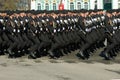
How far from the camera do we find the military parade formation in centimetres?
1444

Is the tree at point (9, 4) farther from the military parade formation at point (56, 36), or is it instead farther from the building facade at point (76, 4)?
the military parade formation at point (56, 36)

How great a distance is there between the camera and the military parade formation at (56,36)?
1444 cm

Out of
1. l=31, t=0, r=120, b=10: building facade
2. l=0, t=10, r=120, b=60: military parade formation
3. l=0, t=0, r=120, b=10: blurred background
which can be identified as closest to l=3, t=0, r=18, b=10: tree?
l=0, t=0, r=120, b=10: blurred background

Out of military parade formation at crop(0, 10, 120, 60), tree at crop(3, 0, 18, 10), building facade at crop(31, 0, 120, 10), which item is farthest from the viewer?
building facade at crop(31, 0, 120, 10)

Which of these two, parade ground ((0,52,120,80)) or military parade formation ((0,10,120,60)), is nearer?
parade ground ((0,52,120,80))

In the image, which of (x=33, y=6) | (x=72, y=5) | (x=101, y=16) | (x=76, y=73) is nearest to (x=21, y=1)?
(x=33, y=6)

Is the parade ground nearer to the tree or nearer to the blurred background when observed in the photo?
the blurred background

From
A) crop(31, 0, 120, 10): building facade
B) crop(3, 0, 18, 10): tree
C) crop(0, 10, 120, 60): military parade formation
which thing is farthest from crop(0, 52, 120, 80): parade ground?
crop(3, 0, 18, 10): tree

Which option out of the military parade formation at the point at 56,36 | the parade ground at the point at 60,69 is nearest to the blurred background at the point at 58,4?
the military parade formation at the point at 56,36

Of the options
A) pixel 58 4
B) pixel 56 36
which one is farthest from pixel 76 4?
pixel 56 36

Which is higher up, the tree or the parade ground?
the tree

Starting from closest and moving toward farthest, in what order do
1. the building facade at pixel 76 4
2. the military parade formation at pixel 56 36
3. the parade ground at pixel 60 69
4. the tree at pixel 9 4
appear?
1. the parade ground at pixel 60 69
2. the military parade formation at pixel 56 36
3. the tree at pixel 9 4
4. the building facade at pixel 76 4

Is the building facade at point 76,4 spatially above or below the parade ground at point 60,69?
above

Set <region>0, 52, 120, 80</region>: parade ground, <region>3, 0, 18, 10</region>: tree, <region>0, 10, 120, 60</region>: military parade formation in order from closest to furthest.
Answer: <region>0, 52, 120, 80</region>: parade ground, <region>0, 10, 120, 60</region>: military parade formation, <region>3, 0, 18, 10</region>: tree
